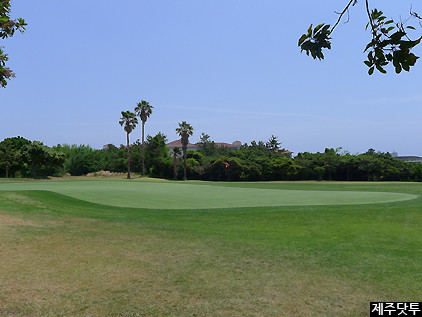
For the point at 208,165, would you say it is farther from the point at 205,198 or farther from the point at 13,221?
the point at 13,221

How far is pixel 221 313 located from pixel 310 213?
1136 centimetres

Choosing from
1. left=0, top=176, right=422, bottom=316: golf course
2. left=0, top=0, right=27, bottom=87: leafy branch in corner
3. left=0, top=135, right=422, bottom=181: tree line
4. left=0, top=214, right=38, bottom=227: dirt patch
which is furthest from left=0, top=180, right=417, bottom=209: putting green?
left=0, top=135, right=422, bottom=181: tree line

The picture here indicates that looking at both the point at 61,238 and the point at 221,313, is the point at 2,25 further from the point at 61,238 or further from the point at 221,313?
the point at 221,313

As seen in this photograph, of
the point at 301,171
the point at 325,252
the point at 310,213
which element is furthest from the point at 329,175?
the point at 325,252

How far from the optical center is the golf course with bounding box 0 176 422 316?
5.45m

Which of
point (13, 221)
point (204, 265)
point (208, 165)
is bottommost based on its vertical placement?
point (204, 265)

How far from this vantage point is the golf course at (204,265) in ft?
17.9

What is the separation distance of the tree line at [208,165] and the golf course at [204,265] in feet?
189

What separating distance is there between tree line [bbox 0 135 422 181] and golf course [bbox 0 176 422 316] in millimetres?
57462

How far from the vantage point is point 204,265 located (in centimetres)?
756

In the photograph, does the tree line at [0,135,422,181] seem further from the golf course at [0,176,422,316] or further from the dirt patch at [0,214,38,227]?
the golf course at [0,176,422,316]

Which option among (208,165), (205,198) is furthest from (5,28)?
(208,165)

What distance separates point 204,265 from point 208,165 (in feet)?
231

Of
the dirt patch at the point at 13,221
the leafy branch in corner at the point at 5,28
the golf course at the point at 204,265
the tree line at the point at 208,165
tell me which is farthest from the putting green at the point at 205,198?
the tree line at the point at 208,165
